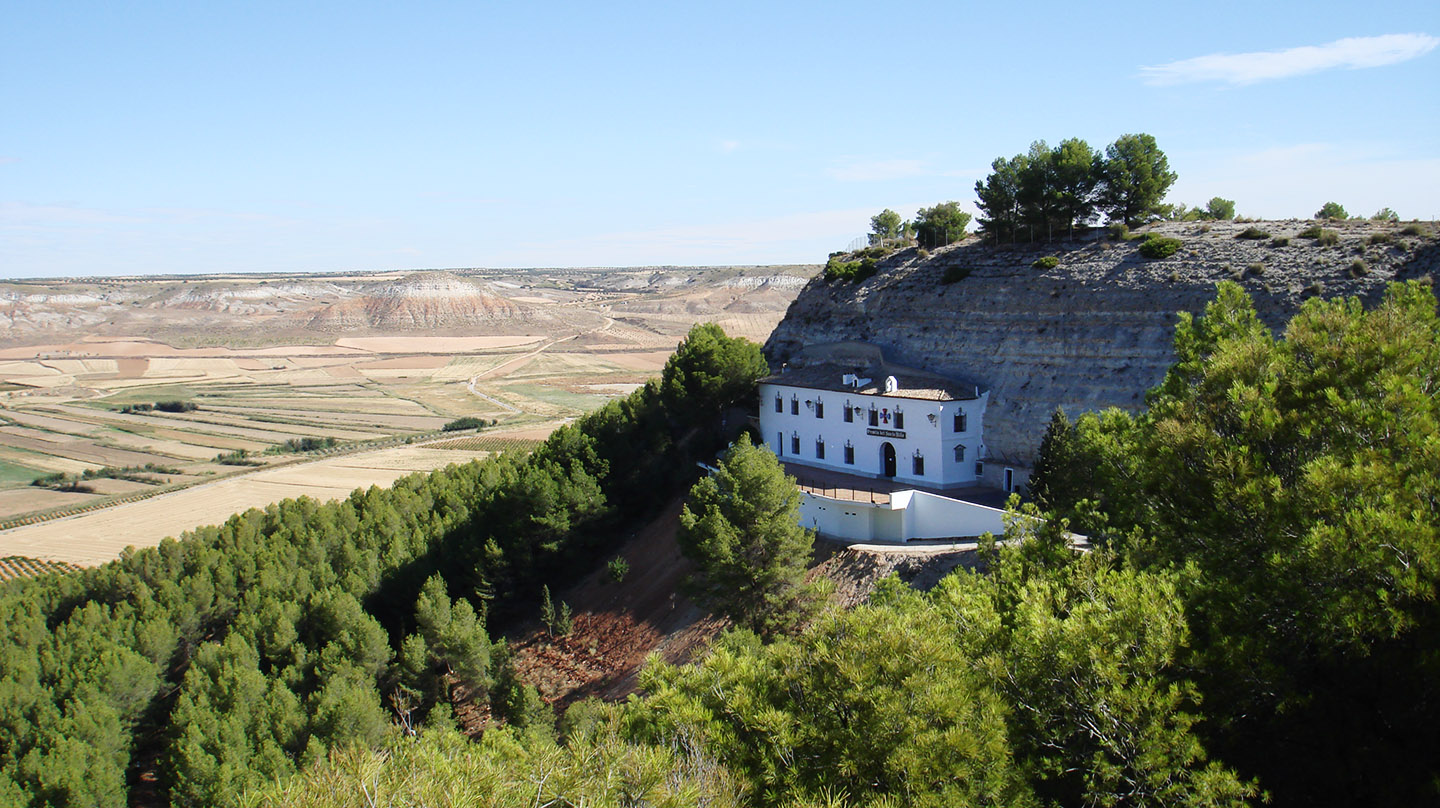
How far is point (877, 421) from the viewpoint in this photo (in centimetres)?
3938

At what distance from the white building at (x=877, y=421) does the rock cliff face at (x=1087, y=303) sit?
1067 millimetres

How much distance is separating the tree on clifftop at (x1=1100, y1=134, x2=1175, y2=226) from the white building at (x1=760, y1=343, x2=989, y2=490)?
42.1 feet

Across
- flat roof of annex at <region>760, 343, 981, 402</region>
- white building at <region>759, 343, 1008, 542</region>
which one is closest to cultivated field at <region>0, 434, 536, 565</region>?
flat roof of annex at <region>760, 343, 981, 402</region>

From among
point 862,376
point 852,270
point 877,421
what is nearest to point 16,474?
point 852,270

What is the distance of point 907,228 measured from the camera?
5869 centimetres

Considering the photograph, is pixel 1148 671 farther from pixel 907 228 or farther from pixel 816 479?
pixel 907 228

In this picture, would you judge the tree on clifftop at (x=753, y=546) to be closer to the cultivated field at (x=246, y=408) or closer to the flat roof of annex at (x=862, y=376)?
the flat roof of annex at (x=862, y=376)

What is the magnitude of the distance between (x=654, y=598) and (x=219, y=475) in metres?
58.0

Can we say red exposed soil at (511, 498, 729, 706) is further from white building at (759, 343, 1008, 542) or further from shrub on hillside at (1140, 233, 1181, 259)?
shrub on hillside at (1140, 233, 1181, 259)

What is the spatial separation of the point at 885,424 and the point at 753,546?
11.4 m

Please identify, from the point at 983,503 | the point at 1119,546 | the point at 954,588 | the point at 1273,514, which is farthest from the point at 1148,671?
the point at 983,503

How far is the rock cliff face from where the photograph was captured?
108 feet

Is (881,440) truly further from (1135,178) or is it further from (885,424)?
(1135,178)

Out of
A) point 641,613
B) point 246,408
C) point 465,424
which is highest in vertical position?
point 246,408
